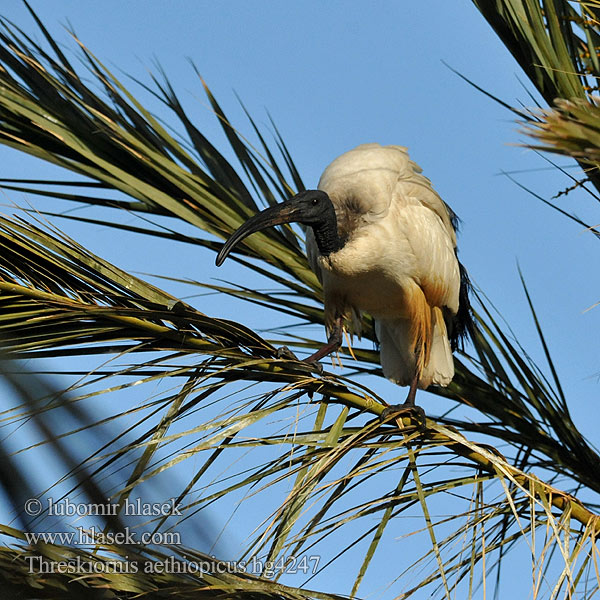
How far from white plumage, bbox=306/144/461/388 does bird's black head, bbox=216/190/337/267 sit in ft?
0.36

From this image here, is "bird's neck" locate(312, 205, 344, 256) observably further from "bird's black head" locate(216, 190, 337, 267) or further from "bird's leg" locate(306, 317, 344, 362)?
"bird's leg" locate(306, 317, 344, 362)

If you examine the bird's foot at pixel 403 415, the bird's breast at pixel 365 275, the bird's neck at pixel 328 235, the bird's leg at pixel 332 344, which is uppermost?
the bird's neck at pixel 328 235

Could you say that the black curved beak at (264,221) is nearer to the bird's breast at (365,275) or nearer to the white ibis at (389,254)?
the white ibis at (389,254)

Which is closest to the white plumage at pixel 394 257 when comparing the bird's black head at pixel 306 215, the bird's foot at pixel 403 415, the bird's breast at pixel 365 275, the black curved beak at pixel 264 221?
the bird's breast at pixel 365 275

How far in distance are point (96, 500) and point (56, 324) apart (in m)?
1.39

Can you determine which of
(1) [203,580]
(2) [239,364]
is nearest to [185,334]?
(2) [239,364]

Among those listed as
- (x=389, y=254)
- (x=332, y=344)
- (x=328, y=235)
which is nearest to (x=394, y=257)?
(x=389, y=254)

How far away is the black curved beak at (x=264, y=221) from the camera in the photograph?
2863 mm

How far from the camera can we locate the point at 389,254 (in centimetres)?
353

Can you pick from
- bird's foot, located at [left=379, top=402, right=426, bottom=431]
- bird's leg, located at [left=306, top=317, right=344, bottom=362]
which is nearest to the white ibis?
bird's leg, located at [left=306, top=317, right=344, bottom=362]

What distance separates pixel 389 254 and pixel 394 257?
28mm

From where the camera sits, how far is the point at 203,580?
128cm

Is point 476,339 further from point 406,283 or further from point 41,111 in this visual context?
point 41,111

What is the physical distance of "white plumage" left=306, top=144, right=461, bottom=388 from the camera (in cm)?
353
